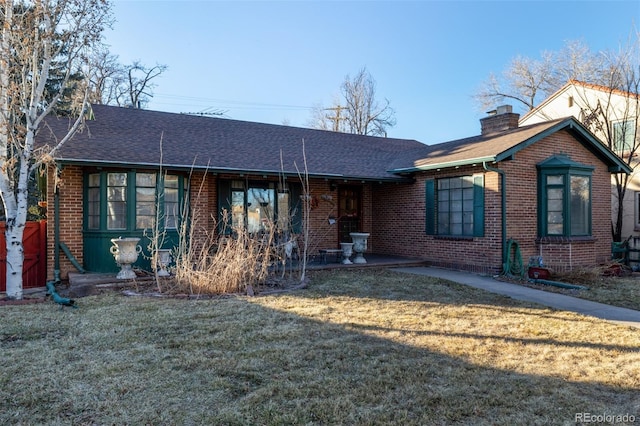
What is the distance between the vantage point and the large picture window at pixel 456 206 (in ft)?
35.3

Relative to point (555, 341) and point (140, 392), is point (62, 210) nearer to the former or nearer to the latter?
point (140, 392)

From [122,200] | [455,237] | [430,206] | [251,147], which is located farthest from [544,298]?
[122,200]

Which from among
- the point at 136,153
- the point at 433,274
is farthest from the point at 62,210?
the point at 433,274

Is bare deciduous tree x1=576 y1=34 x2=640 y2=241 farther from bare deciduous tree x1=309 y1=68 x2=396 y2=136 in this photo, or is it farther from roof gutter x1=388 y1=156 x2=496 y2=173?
bare deciduous tree x1=309 y1=68 x2=396 y2=136

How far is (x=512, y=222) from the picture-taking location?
10516 millimetres

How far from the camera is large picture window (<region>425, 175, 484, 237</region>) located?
1076 cm

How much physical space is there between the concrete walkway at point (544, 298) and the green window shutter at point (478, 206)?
107 cm

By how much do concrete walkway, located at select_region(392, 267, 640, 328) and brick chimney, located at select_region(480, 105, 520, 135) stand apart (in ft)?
15.6

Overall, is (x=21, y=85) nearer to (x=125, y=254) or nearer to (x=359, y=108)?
(x=125, y=254)

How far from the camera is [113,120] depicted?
12.0 metres

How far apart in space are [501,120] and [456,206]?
3.43m

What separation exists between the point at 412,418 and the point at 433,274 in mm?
7568

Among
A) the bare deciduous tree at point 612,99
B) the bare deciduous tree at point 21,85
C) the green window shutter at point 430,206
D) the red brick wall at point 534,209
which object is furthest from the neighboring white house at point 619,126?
the bare deciduous tree at point 21,85

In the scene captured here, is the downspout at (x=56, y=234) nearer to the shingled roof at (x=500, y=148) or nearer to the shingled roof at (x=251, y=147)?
the shingled roof at (x=251, y=147)
